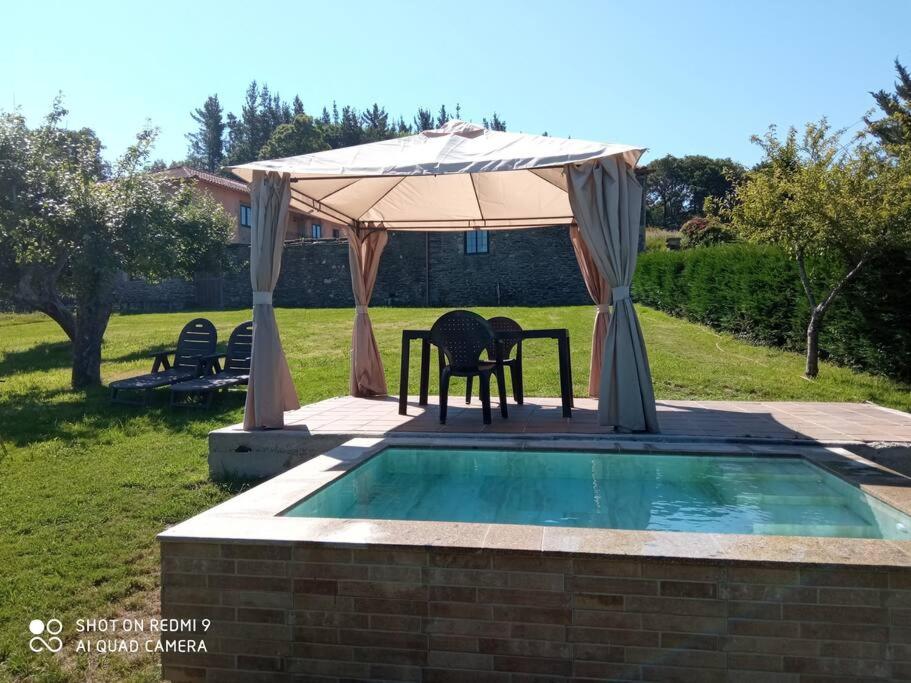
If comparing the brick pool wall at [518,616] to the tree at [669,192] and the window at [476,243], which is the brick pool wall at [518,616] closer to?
the window at [476,243]

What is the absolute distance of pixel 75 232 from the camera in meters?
9.56

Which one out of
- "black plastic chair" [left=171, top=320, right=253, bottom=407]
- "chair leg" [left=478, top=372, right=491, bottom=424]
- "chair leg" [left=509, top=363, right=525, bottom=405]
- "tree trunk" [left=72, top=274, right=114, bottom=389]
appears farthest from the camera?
"tree trunk" [left=72, top=274, right=114, bottom=389]

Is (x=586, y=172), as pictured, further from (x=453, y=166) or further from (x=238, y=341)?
(x=238, y=341)

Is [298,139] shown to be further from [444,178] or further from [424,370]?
[424,370]

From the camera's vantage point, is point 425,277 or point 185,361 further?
point 425,277

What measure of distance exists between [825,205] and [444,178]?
4.52 metres

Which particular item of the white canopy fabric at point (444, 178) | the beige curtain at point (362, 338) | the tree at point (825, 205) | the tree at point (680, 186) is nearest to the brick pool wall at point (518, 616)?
the white canopy fabric at point (444, 178)

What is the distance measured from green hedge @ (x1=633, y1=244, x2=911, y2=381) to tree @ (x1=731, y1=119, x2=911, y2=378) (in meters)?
0.25

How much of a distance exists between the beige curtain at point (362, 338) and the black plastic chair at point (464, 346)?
65.7 inches

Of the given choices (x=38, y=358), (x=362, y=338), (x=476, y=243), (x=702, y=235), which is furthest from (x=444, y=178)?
(x=702, y=235)

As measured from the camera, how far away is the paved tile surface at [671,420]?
5168mm

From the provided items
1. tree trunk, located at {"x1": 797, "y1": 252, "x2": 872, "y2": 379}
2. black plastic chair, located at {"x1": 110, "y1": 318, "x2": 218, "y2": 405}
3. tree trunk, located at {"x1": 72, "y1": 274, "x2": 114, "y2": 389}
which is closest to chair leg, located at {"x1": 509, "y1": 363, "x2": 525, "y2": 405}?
black plastic chair, located at {"x1": 110, "y1": 318, "x2": 218, "y2": 405}

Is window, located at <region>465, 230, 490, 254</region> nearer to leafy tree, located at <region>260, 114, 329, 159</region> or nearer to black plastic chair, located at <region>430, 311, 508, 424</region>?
black plastic chair, located at <region>430, 311, 508, 424</region>

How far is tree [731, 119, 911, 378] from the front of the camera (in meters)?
7.91
